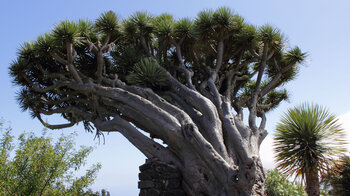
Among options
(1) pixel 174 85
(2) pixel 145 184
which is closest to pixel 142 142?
(2) pixel 145 184

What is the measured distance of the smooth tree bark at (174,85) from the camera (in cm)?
688

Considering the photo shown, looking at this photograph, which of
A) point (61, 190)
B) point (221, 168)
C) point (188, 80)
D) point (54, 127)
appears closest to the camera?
point (221, 168)

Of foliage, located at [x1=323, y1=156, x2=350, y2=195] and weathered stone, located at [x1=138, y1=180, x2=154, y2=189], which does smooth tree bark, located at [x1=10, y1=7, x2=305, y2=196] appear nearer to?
weathered stone, located at [x1=138, y1=180, x2=154, y2=189]

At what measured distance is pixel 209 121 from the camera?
766 cm

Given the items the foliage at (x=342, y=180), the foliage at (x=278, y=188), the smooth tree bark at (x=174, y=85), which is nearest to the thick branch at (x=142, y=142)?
the smooth tree bark at (x=174, y=85)

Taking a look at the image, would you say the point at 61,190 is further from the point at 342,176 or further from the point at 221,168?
the point at 342,176

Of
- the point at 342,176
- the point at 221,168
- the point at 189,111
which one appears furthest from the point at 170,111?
the point at 342,176

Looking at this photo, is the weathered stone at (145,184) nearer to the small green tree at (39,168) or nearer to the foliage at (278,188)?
the small green tree at (39,168)

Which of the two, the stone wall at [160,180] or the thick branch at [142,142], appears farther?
the thick branch at [142,142]

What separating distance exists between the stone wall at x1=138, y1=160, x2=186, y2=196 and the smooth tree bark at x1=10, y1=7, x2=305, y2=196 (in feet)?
0.81

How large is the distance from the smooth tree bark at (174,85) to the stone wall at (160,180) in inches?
9.7

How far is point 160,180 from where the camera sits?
22.1 ft

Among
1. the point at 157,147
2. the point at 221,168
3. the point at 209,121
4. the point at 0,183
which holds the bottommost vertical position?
the point at 0,183

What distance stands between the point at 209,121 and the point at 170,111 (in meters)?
1.13
